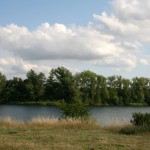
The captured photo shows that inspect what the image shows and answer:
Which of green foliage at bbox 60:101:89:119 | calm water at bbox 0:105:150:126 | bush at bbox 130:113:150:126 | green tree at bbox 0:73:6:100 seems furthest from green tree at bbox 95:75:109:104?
bush at bbox 130:113:150:126

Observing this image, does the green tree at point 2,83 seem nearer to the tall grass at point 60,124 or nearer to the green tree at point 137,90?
the green tree at point 137,90

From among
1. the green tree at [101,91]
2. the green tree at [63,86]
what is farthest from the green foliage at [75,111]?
the green tree at [101,91]

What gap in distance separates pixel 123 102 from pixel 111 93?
4.26 metres

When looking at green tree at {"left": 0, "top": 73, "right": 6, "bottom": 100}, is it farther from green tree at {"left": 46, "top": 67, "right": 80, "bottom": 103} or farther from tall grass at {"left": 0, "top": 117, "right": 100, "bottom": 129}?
tall grass at {"left": 0, "top": 117, "right": 100, "bottom": 129}

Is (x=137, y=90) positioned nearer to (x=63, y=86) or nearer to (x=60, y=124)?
(x=63, y=86)

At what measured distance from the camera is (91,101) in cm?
9819

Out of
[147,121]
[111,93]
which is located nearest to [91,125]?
[147,121]

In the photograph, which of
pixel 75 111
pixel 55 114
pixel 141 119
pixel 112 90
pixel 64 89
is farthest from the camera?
pixel 112 90

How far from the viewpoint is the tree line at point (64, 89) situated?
9500 centimetres

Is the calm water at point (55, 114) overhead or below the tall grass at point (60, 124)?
below

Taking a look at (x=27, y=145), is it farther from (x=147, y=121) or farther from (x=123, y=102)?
(x=123, y=102)

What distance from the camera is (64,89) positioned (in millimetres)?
94938

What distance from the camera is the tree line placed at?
95000mm

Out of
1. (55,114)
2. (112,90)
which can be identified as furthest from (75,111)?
(112,90)
